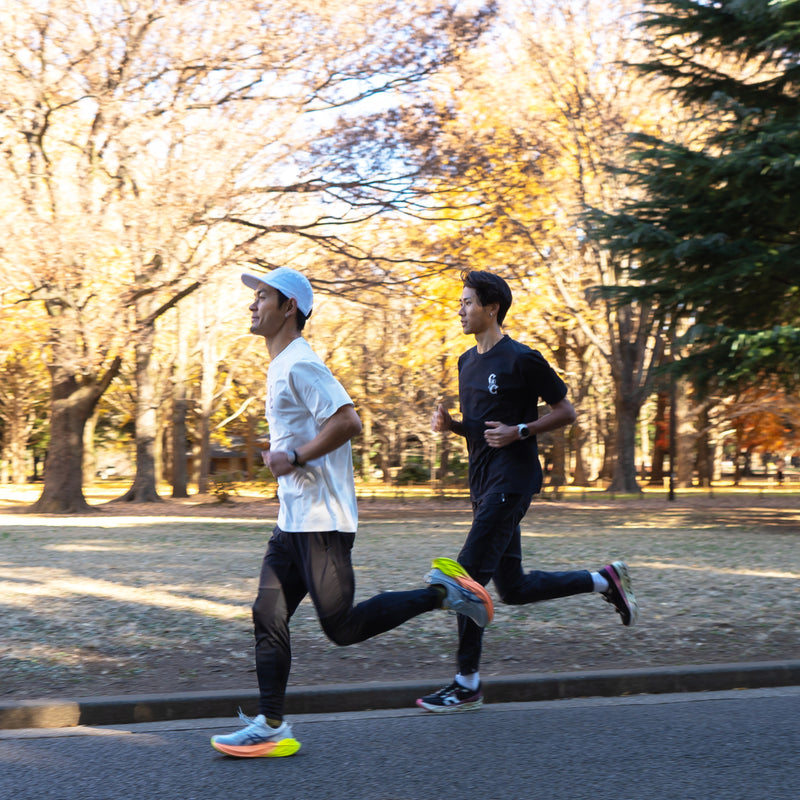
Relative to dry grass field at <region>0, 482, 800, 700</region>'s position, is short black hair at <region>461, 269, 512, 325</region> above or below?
above

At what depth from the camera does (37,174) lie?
2000 cm

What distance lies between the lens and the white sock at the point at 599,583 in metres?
5.52

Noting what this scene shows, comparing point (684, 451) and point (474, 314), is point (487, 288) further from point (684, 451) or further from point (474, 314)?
point (684, 451)

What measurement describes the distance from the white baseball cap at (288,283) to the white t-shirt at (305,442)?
0.81ft

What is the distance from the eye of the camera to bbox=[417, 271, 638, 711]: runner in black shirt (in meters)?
5.05

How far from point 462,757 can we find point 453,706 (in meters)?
0.80

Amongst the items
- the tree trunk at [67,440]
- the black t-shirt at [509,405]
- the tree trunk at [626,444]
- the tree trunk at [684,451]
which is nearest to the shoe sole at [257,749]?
the black t-shirt at [509,405]

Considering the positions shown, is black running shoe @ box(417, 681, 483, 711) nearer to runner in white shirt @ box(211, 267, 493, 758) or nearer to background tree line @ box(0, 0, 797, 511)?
runner in white shirt @ box(211, 267, 493, 758)

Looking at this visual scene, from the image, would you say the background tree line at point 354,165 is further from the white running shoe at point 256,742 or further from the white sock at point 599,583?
the white running shoe at point 256,742

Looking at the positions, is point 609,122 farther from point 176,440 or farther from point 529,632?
point 529,632

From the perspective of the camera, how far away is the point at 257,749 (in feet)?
Result: 14.4

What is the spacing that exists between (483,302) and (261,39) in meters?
15.4

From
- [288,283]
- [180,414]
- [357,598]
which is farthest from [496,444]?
[180,414]

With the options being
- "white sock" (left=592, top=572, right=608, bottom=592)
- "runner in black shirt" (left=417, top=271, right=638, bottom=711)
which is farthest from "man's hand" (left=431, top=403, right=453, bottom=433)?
"white sock" (left=592, top=572, right=608, bottom=592)
